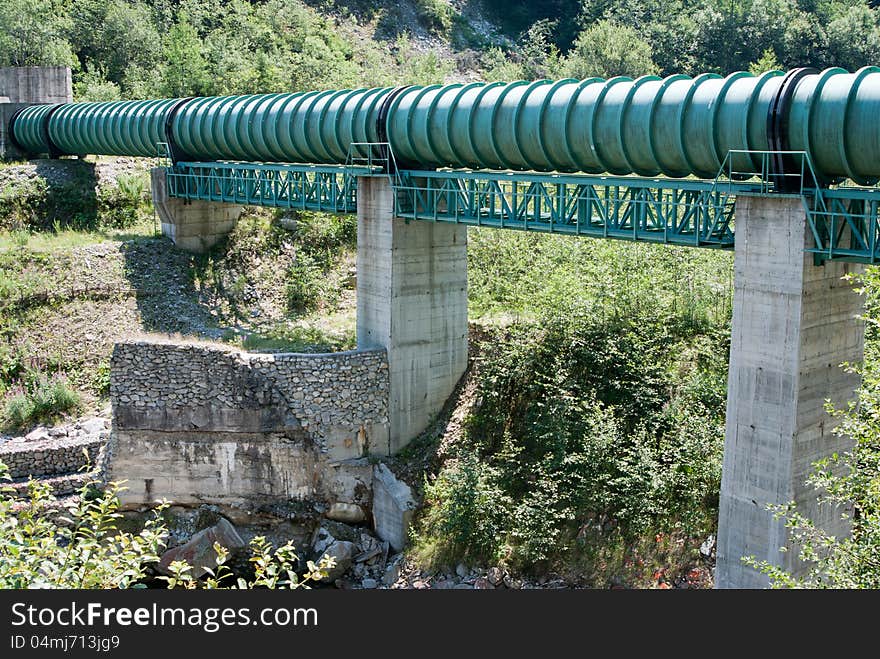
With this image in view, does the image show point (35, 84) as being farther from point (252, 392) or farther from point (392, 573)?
point (392, 573)

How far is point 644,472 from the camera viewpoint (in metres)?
21.2

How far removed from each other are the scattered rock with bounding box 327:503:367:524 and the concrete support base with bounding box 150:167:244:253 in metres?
12.0

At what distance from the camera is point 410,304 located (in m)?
25.0

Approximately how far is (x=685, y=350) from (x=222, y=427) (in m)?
10.9

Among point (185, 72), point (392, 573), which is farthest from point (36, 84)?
point (392, 573)

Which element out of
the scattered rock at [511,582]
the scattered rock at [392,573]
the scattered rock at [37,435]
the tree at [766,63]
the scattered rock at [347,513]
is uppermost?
the tree at [766,63]

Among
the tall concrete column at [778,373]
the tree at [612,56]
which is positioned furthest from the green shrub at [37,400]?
the tree at [612,56]

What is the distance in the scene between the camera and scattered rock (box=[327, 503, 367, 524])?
981 inches

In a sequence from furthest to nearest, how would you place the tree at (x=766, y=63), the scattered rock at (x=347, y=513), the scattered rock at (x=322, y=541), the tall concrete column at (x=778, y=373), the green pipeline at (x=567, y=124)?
the tree at (x=766, y=63)
the scattered rock at (x=347, y=513)
the scattered rock at (x=322, y=541)
the tall concrete column at (x=778, y=373)
the green pipeline at (x=567, y=124)

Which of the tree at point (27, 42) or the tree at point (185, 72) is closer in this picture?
the tree at point (185, 72)

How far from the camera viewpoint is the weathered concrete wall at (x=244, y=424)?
24.6 metres

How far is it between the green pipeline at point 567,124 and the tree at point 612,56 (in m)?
28.8

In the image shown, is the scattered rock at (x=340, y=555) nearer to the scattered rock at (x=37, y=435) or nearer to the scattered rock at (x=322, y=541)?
the scattered rock at (x=322, y=541)

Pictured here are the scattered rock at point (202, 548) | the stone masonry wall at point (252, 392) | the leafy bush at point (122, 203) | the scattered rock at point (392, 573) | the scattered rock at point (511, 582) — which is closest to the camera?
the scattered rock at point (511, 582)
